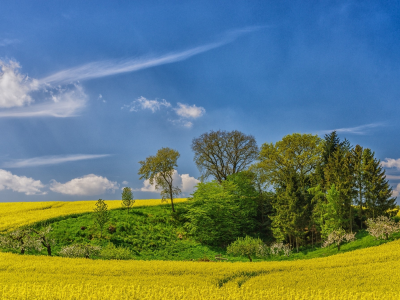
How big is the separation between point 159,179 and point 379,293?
1757 inches

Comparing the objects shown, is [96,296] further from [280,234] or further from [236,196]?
[236,196]

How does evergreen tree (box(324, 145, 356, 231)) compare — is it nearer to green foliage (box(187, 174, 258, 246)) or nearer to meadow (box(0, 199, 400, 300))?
green foliage (box(187, 174, 258, 246))

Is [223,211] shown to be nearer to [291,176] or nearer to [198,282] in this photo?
[291,176]

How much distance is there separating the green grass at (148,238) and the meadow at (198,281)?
11405 mm

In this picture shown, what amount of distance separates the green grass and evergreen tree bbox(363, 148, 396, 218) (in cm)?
411

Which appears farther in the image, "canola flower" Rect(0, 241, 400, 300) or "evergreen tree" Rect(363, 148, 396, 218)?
"evergreen tree" Rect(363, 148, 396, 218)

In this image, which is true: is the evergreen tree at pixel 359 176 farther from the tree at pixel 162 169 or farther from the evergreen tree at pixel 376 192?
the tree at pixel 162 169

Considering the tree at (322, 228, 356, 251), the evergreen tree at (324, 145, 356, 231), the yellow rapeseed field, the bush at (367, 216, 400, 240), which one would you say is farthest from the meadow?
the yellow rapeseed field

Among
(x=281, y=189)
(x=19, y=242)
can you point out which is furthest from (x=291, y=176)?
(x=19, y=242)

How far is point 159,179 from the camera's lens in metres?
55.9

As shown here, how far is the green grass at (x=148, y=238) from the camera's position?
37.7m

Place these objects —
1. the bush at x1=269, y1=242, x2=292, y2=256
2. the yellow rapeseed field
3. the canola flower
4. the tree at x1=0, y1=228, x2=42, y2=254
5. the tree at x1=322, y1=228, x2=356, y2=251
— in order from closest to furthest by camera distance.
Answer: the canola flower, the tree at x1=0, y1=228, x2=42, y2=254, the tree at x1=322, y1=228, x2=356, y2=251, the bush at x1=269, y1=242, x2=292, y2=256, the yellow rapeseed field

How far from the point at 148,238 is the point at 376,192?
34752 millimetres

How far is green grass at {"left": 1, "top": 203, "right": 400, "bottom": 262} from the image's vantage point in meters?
37.7
